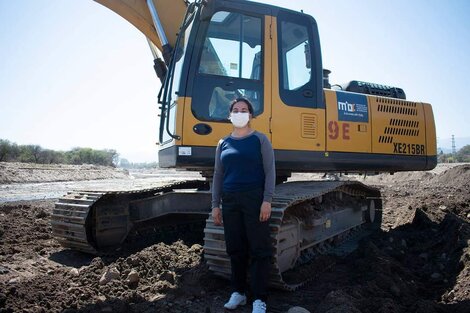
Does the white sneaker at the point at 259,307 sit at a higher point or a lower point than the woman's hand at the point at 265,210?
lower

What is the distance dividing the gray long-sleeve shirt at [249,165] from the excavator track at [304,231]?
1.82ft

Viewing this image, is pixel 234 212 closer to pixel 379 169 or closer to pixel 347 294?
pixel 347 294

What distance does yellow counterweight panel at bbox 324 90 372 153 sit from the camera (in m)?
5.29

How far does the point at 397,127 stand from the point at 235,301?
4.13m

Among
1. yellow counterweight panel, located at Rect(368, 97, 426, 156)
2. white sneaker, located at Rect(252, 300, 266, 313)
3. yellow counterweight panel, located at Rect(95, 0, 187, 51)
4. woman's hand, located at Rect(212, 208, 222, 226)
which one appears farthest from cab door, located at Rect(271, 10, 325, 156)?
white sneaker, located at Rect(252, 300, 266, 313)

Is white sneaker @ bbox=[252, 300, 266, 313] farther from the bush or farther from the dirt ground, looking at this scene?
the bush

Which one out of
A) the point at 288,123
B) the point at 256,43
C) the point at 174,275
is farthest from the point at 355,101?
the point at 174,275

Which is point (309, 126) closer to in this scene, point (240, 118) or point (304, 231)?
point (304, 231)

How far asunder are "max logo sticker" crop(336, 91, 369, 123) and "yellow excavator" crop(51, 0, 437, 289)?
0.02 metres

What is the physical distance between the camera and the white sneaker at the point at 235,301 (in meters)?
3.38

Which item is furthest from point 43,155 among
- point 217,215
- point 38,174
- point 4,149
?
point 217,215

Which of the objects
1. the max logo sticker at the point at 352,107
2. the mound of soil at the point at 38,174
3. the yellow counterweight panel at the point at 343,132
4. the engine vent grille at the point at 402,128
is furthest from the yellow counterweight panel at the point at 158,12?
the mound of soil at the point at 38,174

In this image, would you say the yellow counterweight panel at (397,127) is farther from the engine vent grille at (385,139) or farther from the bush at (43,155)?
the bush at (43,155)

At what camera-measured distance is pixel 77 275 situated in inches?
171
